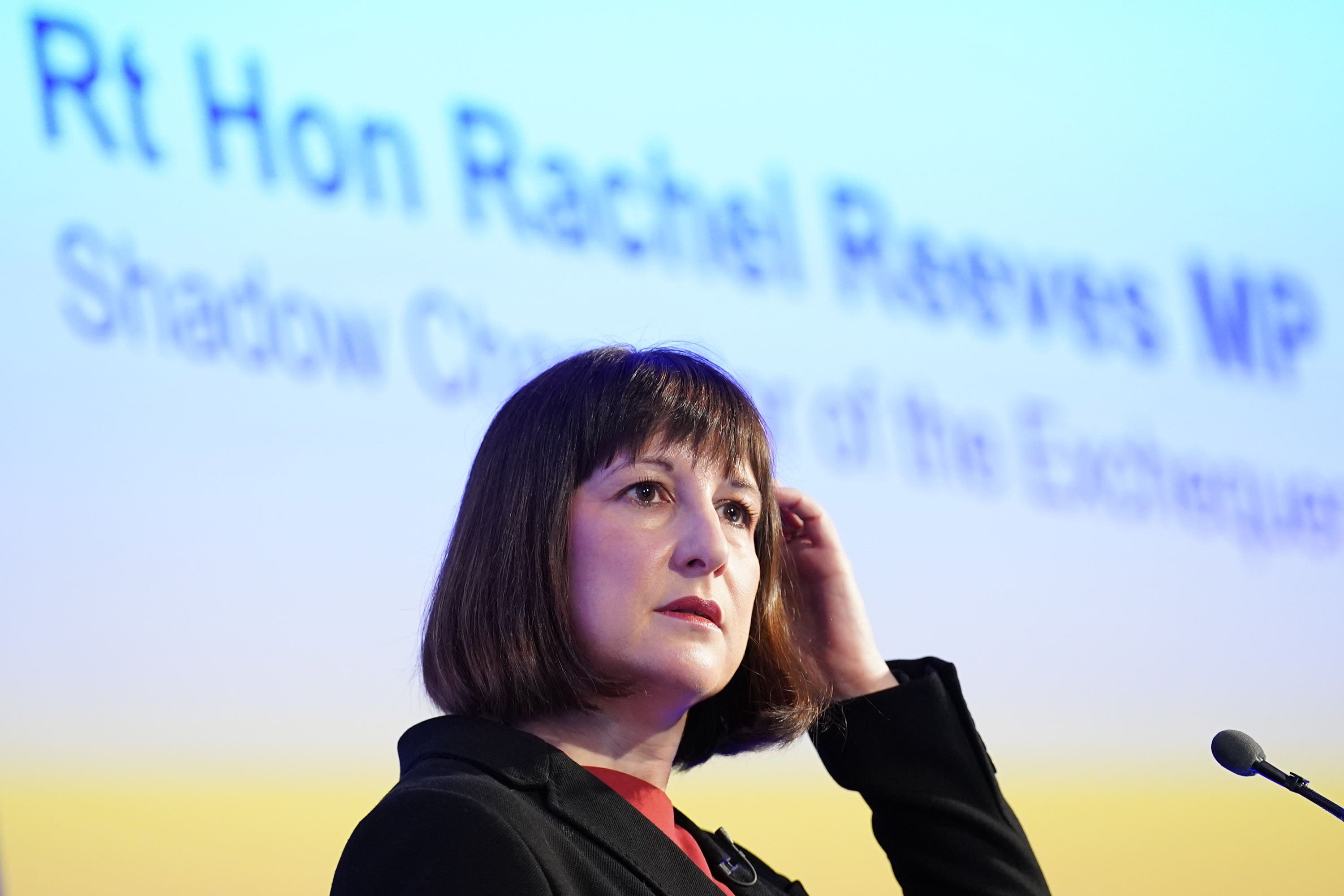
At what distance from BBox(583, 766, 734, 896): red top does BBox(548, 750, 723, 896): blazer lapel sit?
0.04 metres

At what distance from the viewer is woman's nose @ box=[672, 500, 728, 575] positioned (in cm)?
149

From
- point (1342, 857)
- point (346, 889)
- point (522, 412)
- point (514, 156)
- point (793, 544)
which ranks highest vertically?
point (514, 156)

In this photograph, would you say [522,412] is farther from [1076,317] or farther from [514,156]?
[1076,317]

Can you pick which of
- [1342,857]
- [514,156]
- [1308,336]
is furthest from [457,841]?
[1308,336]

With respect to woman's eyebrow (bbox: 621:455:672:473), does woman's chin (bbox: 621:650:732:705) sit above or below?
below

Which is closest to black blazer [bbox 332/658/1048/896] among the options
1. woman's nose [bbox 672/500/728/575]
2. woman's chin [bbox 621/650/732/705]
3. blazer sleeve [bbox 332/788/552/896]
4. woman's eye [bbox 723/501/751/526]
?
blazer sleeve [bbox 332/788/552/896]

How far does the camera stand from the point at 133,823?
2.00 metres

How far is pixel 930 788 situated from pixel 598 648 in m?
0.60

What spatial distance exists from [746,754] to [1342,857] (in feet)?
4.30

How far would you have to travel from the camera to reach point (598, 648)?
1.46 m

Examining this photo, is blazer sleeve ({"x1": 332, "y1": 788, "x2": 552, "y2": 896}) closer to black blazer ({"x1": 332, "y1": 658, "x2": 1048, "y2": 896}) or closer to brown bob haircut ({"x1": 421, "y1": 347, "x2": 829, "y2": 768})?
black blazer ({"x1": 332, "y1": 658, "x2": 1048, "y2": 896})

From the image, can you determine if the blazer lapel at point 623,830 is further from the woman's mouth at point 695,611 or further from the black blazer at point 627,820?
the woman's mouth at point 695,611

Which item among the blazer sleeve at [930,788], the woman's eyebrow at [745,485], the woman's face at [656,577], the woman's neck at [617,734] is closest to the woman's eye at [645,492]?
the woman's face at [656,577]

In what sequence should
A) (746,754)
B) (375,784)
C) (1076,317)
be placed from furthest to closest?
(1076,317)
(746,754)
(375,784)
